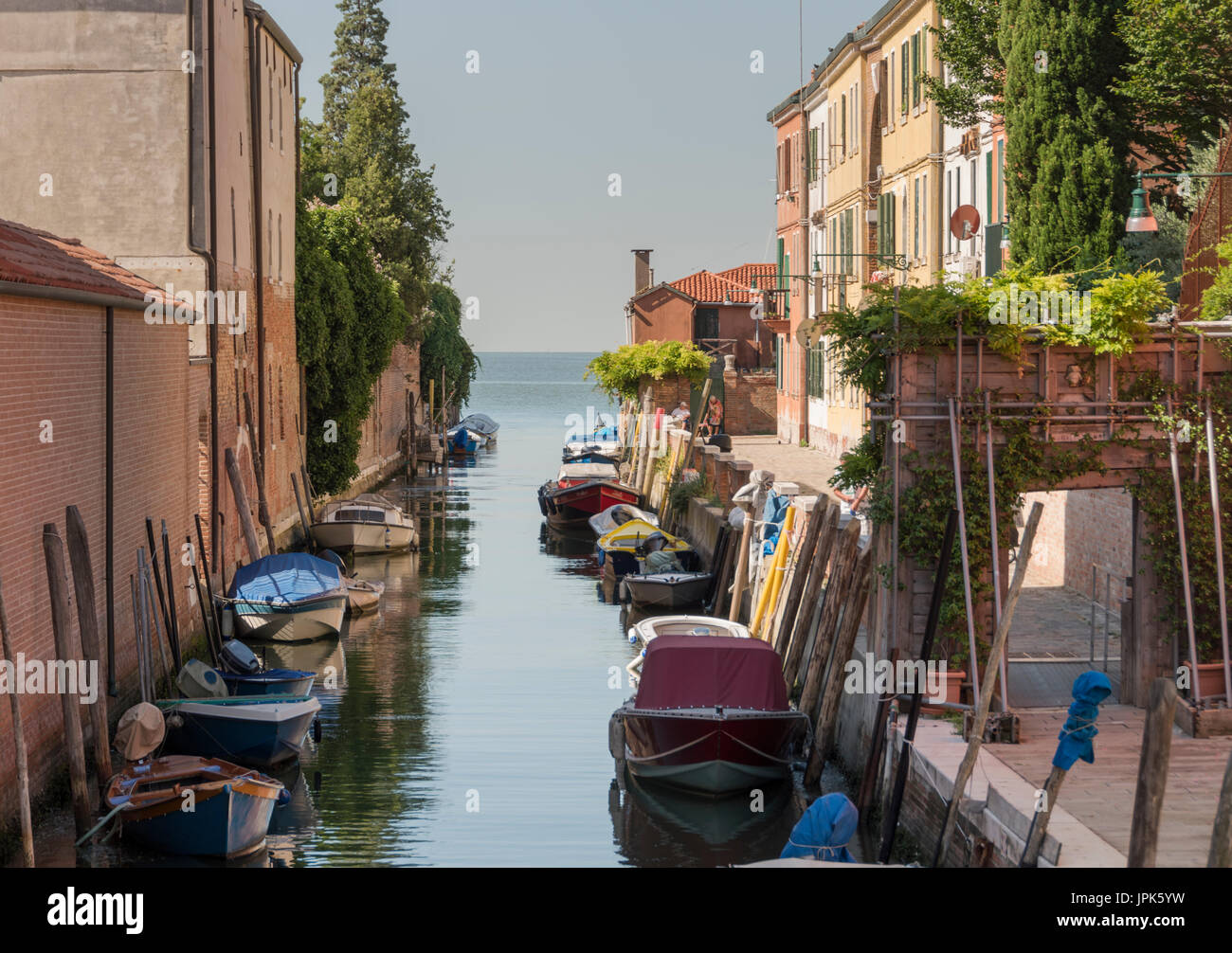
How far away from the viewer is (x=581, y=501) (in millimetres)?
41031

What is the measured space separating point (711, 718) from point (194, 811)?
17.5 feet

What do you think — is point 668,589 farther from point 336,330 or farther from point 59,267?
point 59,267

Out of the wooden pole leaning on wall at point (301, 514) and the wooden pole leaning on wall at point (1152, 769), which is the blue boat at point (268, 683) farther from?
the wooden pole leaning on wall at point (301, 514)

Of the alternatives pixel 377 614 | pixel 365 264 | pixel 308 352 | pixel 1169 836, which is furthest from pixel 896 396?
pixel 365 264

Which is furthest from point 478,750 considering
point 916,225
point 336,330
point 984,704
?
point 336,330

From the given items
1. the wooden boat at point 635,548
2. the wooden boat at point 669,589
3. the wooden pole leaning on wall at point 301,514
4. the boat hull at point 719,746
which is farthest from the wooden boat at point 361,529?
the boat hull at point 719,746

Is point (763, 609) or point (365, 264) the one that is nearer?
point (763, 609)

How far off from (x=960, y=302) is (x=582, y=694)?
34.2ft

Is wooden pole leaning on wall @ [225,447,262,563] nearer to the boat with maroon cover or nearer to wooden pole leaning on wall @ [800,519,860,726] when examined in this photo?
the boat with maroon cover

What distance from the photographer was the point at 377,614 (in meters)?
28.9

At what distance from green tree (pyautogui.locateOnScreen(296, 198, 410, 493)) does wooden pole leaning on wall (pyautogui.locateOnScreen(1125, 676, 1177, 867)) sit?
30039mm

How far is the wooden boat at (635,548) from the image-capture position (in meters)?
31.9
